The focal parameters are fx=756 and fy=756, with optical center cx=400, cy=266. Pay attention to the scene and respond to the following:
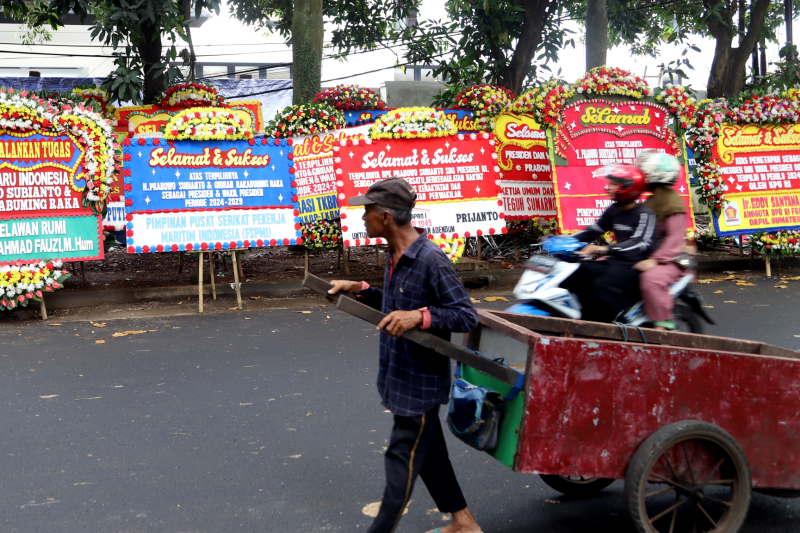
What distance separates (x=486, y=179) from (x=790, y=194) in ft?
16.3

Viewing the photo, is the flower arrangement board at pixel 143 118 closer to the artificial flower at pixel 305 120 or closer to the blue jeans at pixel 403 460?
the artificial flower at pixel 305 120

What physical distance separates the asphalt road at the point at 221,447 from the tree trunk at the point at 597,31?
31.3 ft

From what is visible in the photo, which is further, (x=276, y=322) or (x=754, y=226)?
(x=754, y=226)

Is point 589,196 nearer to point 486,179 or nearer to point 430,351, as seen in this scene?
point 486,179

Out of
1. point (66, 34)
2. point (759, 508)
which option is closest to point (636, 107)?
point (759, 508)

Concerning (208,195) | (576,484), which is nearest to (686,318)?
(576,484)

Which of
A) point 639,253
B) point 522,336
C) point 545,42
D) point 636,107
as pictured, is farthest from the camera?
point 545,42

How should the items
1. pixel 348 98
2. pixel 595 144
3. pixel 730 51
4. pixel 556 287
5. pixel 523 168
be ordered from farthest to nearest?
1. pixel 730 51
2. pixel 348 98
3. pixel 523 168
4. pixel 595 144
5. pixel 556 287

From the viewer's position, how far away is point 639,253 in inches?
190

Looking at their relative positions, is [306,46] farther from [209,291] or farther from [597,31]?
[597,31]

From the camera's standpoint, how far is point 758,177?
11.6m

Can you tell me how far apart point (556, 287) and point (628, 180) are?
115 cm

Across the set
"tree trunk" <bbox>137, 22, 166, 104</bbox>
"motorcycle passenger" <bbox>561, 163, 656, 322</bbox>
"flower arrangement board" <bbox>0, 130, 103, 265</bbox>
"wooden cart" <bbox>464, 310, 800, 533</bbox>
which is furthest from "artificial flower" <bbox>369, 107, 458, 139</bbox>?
"wooden cart" <bbox>464, 310, 800, 533</bbox>

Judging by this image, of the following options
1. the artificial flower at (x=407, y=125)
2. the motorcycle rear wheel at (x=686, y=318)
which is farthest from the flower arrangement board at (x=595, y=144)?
the motorcycle rear wheel at (x=686, y=318)
